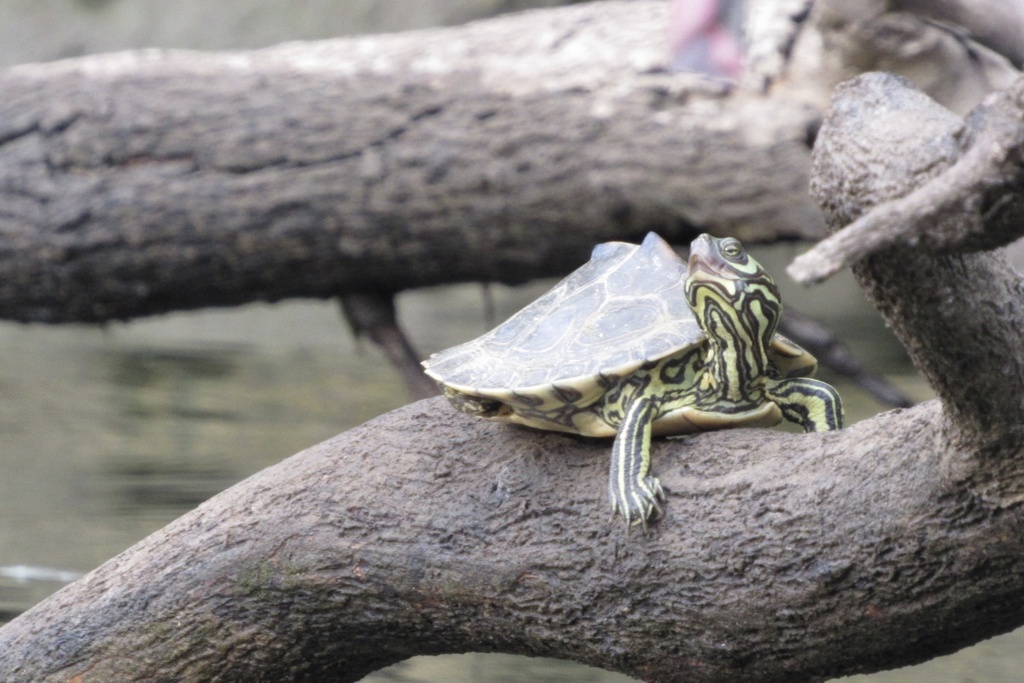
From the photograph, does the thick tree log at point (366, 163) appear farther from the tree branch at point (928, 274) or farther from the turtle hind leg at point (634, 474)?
the tree branch at point (928, 274)

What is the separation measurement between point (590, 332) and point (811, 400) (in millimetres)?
395

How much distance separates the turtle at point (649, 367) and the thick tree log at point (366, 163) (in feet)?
6.72

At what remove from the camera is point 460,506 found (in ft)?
6.74

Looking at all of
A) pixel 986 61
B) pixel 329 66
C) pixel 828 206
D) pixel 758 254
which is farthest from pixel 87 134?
pixel 758 254

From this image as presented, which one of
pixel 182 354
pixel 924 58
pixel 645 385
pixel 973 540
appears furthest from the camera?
pixel 182 354

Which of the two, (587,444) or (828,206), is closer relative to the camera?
(828,206)

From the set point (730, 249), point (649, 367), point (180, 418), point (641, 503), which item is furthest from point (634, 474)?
point (180, 418)

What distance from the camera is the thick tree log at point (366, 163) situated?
13.5 ft

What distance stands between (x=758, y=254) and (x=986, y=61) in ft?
19.5

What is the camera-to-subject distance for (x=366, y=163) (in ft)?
14.1

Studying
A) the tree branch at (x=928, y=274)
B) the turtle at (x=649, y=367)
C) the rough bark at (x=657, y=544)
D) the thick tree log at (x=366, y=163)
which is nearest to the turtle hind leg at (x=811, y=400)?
the turtle at (x=649, y=367)

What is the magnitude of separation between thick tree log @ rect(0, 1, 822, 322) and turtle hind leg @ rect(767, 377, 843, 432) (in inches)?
82.6

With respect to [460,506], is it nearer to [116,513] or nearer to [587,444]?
[587,444]

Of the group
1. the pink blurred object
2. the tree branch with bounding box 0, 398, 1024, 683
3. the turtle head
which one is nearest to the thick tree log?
the pink blurred object
